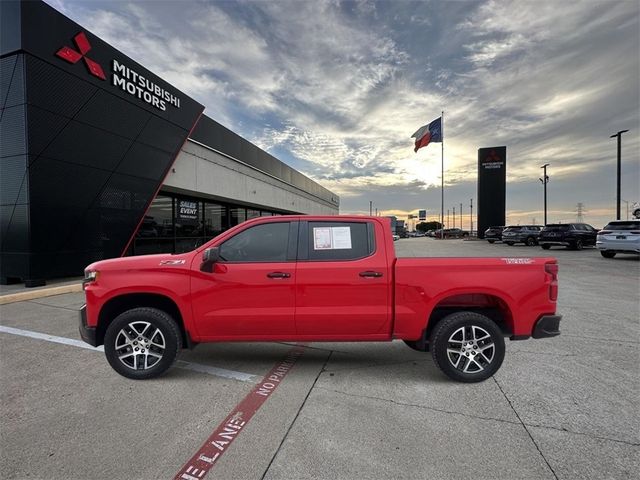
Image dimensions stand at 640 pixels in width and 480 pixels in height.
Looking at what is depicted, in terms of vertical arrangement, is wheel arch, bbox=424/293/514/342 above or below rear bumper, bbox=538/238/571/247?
below

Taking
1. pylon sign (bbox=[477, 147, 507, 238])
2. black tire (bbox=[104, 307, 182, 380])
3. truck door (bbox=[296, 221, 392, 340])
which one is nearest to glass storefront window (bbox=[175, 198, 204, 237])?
black tire (bbox=[104, 307, 182, 380])

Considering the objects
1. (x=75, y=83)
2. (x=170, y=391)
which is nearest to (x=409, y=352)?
(x=170, y=391)

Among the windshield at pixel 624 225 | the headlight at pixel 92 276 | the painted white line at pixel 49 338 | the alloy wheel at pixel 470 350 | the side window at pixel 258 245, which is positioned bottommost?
the painted white line at pixel 49 338

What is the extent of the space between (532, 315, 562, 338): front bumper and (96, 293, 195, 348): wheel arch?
12.1 feet

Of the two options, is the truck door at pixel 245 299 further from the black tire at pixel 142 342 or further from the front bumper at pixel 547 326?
the front bumper at pixel 547 326

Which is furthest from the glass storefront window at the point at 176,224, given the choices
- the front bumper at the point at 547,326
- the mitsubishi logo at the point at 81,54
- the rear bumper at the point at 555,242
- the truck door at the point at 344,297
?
the rear bumper at the point at 555,242

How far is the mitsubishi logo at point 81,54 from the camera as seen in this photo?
28.3ft

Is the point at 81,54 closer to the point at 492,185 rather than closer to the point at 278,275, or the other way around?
the point at 278,275

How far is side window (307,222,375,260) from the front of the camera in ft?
11.7

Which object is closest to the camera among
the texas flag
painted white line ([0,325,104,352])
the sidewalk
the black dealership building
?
painted white line ([0,325,104,352])

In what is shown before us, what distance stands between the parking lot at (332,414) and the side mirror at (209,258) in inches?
47.8

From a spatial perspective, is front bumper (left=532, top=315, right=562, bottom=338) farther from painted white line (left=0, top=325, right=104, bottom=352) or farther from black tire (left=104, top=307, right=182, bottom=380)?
painted white line (left=0, top=325, right=104, bottom=352)

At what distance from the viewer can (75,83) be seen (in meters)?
8.89

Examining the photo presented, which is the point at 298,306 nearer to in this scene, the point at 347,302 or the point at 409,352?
the point at 347,302
